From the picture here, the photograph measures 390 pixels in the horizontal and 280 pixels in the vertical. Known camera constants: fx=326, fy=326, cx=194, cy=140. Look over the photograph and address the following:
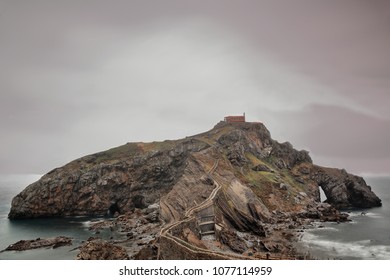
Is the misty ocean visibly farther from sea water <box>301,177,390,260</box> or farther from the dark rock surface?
the dark rock surface

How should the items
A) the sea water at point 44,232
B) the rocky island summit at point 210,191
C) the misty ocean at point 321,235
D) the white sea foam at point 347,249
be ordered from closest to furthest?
the white sea foam at point 347,249 < the misty ocean at point 321,235 < the sea water at point 44,232 < the rocky island summit at point 210,191

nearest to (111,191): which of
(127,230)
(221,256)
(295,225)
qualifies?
(127,230)

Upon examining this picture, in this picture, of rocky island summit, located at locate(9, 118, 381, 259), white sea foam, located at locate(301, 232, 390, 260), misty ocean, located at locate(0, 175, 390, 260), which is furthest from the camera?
rocky island summit, located at locate(9, 118, 381, 259)

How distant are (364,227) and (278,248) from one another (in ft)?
81.5

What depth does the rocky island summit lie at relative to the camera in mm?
50322

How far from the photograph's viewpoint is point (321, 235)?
165ft

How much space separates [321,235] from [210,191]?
19045 millimetres

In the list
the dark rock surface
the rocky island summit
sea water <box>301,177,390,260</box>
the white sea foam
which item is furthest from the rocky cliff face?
the dark rock surface

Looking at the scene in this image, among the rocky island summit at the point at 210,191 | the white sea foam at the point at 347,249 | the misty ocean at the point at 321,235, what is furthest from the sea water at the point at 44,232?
the white sea foam at the point at 347,249

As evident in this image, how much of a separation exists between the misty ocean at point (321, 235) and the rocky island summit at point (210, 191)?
3291mm

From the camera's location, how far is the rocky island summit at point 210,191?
50322 mm

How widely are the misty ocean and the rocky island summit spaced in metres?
3.29

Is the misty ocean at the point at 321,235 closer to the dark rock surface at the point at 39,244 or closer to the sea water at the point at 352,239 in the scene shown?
the sea water at the point at 352,239

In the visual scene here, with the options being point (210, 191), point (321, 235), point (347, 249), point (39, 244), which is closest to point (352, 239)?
point (321, 235)
